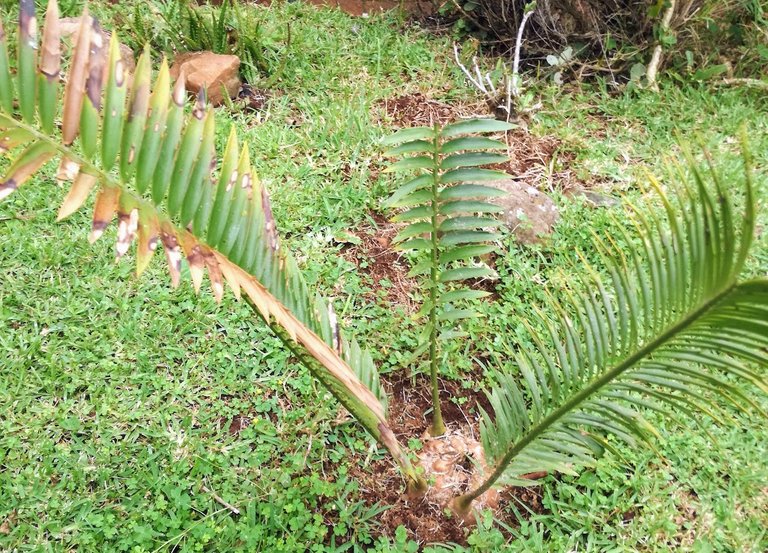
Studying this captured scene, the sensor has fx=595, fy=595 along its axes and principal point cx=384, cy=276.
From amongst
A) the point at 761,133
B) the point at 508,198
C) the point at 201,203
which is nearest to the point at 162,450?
the point at 201,203

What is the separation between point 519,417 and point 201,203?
3.00ft

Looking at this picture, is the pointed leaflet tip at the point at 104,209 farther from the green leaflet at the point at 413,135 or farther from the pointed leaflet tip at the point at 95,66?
the green leaflet at the point at 413,135

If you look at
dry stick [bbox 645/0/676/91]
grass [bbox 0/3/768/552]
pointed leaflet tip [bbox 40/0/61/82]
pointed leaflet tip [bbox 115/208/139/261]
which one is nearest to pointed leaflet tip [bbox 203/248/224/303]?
pointed leaflet tip [bbox 115/208/139/261]

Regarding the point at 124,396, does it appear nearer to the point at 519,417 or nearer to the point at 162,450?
the point at 162,450

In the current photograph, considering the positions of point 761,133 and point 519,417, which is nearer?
point 519,417

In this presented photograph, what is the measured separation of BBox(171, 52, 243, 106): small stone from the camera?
3055 mm

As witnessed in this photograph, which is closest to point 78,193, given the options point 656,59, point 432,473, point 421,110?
point 432,473

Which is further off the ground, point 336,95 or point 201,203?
point 336,95

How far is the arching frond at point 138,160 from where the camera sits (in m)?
0.92

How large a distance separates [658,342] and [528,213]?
160 cm

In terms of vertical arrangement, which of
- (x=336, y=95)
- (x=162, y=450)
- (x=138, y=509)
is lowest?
(x=138, y=509)

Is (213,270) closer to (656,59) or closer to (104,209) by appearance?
(104,209)

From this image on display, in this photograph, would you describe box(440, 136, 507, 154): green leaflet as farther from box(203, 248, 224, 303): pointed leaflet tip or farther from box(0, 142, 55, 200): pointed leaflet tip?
box(0, 142, 55, 200): pointed leaflet tip

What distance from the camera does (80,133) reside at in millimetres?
964
